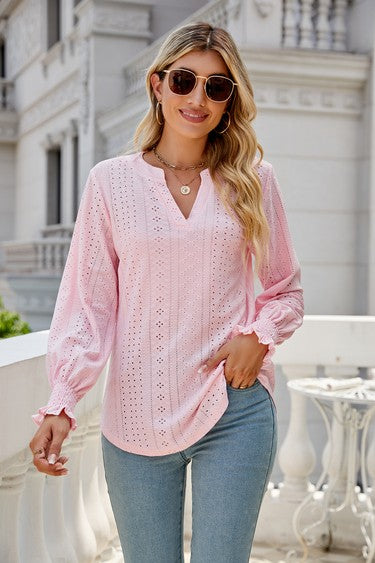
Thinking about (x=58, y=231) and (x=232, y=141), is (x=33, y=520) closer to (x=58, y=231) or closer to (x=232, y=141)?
(x=232, y=141)

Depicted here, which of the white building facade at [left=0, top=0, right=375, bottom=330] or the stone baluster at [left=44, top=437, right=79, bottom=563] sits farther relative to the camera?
the white building facade at [left=0, top=0, right=375, bottom=330]

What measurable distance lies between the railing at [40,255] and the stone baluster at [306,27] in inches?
232

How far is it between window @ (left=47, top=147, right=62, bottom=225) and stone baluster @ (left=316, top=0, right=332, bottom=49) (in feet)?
34.6

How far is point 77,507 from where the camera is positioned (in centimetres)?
358

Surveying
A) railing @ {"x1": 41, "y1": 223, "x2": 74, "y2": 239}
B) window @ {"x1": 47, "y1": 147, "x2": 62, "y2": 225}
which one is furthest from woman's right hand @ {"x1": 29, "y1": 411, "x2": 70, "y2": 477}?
window @ {"x1": 47, "y1": 147, "x2": 62, "y2": 225}

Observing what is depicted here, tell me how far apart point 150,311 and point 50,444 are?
397 millimetres

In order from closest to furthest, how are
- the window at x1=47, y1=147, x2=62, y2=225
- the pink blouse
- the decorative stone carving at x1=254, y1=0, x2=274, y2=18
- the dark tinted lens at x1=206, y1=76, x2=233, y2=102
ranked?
the pink blouse
the dark tinted lens at x1=206, y1=76, x2=233, y2=102
the decorative stone carving at x1=254, y1=0, x2=274, y2=18
the window at x1=47, y1=147, x2=62, y2=225

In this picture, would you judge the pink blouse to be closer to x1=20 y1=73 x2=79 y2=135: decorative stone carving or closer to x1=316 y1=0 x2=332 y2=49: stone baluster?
x1=316 y1=0 x2=332 y2=49: stone baluster

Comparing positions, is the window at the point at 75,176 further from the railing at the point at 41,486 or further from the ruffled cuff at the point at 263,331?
the ruffled cuff at the point at 263,331

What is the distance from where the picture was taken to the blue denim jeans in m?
2.14

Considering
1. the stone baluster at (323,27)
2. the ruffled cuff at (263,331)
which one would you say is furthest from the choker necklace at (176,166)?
the stone baluster at (323,27)

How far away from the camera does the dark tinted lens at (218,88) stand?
2305 mm

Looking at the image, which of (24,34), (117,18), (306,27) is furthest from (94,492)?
(24,34)

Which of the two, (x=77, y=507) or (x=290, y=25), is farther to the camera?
(x=290, y=25)
